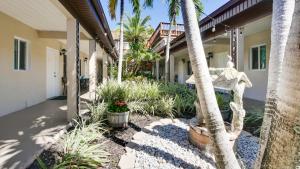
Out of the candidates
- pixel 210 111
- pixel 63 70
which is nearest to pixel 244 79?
pixel 210 111

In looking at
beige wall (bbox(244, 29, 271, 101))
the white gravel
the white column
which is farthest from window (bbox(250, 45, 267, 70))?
the white gravel

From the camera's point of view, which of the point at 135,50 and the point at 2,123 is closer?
the point at 2,123

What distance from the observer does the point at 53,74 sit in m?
11.8

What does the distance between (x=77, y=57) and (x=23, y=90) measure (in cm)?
348

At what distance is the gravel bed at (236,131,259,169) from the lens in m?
4.70

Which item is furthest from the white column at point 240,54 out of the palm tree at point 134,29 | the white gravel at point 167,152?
the palm tree at point 134,29

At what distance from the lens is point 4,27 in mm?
7023

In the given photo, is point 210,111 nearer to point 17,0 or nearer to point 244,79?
point 244,79

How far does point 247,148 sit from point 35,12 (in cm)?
668

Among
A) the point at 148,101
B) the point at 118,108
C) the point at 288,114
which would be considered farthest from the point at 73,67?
the point at 288,114

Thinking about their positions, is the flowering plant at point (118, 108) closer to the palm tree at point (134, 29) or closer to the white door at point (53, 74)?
the white door at point (53, 74)

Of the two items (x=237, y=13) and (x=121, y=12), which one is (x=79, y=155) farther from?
(x=121, y=12)

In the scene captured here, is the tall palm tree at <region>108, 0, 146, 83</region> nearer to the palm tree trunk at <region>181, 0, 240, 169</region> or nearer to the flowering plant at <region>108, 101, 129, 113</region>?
the flowering plant at <region>108, 101, 129, 113</region>

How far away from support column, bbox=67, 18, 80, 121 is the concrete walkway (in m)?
0.48
